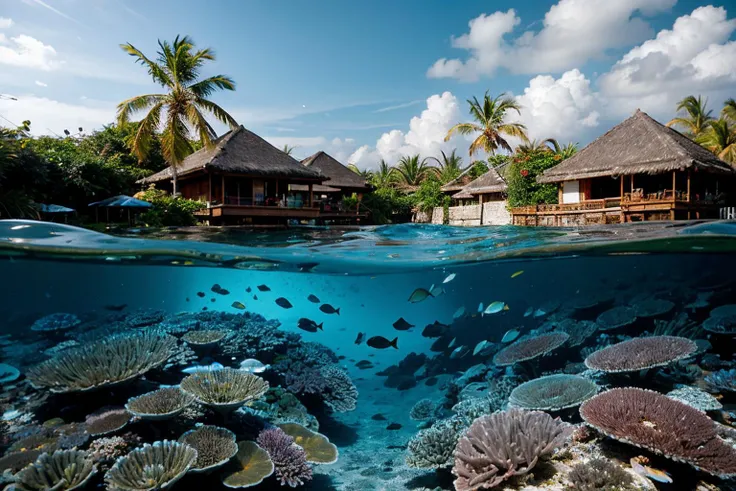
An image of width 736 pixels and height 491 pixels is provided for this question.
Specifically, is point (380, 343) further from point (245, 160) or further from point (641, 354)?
point (245, 160)

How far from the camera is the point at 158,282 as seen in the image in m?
12.3

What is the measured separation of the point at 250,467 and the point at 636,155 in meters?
24.2

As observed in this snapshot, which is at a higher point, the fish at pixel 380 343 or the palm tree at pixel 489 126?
the palm tree at pixel 489 126

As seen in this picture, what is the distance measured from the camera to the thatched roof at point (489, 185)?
104ft

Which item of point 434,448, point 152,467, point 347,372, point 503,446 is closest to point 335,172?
point 347,372

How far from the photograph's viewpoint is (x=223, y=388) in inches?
203

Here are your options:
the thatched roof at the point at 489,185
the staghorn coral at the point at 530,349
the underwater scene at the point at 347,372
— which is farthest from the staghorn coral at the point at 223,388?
the thatched roof at the point at 489,185

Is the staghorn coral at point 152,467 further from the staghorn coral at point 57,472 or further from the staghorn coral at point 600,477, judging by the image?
the staghorn coral at point 600,477

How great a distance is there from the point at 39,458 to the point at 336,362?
14.8ft

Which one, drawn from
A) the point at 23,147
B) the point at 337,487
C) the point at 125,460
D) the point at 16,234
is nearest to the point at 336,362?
the point at 337,487

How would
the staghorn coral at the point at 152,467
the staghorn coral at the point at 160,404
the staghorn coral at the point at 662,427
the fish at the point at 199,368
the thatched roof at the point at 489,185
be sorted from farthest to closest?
the thatched roof at the point at 489,185, the fish at the point at 199,368, the staghorn coral at the point at 160,404, the staghorn coral at the point at 662,427, the staghorn coral at the point at 152,467

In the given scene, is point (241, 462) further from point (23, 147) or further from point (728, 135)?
point (728, 135)

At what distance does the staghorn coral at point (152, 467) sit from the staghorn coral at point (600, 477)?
388 centimetres

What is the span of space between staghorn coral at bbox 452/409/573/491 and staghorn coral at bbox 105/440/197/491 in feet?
9.11
